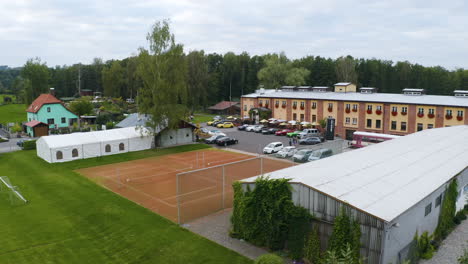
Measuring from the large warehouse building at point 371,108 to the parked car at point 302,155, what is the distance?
23.7 meters

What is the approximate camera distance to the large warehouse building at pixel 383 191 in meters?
13.9

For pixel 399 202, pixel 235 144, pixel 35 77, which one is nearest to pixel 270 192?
pixel 399 202

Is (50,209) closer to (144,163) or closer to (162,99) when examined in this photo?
(144,163)

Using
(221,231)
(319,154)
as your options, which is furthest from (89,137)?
(221,231)

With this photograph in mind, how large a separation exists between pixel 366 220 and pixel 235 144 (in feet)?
111

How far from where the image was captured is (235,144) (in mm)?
47281

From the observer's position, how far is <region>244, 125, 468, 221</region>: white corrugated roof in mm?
15141

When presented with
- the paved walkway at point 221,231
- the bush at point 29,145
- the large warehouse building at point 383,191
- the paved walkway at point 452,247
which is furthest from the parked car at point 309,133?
the bush at point 29,145

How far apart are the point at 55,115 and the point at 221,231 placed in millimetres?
48467

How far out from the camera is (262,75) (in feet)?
286

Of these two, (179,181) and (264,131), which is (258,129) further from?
(179,181)

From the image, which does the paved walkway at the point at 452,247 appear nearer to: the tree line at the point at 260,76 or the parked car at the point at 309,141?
the parked car at the point at 309,141

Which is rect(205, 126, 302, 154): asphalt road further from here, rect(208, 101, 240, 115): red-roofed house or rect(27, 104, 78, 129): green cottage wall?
rect(27, 104, 78, 129): green cottage wall

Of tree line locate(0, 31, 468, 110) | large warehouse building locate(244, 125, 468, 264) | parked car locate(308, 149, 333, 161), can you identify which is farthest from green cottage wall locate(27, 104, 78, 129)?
large warehouse building locate(244, 125, 468, 264)
